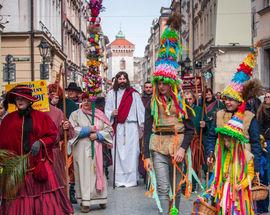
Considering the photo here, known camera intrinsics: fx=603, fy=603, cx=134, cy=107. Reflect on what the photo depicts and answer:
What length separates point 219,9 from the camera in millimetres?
33969

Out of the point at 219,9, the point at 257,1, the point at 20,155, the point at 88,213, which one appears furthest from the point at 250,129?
the point at 219,9

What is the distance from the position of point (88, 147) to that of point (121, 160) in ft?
9.66

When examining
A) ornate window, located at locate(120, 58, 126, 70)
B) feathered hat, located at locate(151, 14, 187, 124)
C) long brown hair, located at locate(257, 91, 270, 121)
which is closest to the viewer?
feathered hat, located at locate(151, 14, 187, 124)

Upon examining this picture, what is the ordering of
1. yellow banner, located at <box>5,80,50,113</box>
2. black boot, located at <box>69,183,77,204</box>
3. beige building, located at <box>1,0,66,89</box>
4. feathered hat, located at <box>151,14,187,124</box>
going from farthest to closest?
beige building, located at <box>1,0,66,89</box>
black boot, located at <box>69,183,77,204</box>
yellow banner, located at <box>5,80,50,113</box>
feathered hat, located at <box>151,14,187,124</box>

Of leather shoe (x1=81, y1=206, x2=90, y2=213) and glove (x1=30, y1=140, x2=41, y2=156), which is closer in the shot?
glove (x1=30, y1=140, x2=41, y2=156)

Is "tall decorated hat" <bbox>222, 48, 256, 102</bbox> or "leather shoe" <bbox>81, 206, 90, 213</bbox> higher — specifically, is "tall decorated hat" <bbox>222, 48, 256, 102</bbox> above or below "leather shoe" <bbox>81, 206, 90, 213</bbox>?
above

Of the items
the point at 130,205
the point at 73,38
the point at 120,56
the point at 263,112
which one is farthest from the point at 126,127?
the point at 120,56

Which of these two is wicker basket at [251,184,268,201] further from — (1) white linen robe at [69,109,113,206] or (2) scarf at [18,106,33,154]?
(1) white linen robe at [69,109,113,206]

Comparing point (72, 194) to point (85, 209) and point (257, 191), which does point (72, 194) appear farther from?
point (257, 191)

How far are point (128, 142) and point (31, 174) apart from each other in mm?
5328

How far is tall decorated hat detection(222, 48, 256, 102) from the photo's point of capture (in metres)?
6.45

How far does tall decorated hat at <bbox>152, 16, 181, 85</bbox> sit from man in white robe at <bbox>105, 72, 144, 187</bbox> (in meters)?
3.78

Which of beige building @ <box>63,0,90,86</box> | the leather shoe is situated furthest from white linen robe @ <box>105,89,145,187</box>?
beige building @ <box>63,0,90,86</box>

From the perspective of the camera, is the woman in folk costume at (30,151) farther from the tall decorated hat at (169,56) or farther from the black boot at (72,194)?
the black boot at (72,194)
